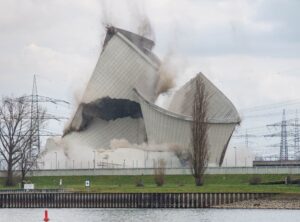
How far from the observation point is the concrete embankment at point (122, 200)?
3162 inches

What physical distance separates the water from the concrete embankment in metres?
3.12

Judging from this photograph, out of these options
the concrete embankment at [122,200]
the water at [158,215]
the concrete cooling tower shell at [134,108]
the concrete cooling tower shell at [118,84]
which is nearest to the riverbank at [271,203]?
the concrete embankment at [122,200]

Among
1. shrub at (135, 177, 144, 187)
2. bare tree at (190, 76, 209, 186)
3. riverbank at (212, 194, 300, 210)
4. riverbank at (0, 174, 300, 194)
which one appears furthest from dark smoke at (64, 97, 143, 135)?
riverbank at (212, 194, 300, 210)

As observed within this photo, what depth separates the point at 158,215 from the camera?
72.2 meters

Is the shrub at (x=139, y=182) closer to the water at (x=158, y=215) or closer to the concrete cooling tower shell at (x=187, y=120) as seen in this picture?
the concrete cooling tower shell at (x=187, y=120)

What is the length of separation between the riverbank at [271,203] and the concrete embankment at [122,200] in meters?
0.64

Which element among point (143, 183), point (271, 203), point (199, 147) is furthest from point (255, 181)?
point (271, 203)

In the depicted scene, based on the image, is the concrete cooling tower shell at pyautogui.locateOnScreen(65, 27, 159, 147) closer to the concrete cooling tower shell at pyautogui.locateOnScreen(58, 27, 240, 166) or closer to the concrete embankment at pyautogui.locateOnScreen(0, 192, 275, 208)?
the concrete cooling tower shell at pyautogui.locateOnScreen(58, 27, 240, 166)

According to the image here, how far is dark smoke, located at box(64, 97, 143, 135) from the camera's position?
459ft

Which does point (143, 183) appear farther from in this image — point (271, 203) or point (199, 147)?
point (271, 203)

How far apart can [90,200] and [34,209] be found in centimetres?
436

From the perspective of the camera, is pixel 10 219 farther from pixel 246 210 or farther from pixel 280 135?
pixel 280 135

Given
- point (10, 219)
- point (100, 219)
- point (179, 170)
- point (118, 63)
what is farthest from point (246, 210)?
point (118, 63)

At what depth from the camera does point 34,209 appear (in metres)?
84.7
